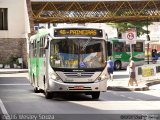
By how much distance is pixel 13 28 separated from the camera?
59688 mm

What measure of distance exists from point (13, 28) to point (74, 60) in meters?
38.1

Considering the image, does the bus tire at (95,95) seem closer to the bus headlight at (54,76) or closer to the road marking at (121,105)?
the road marking at (121,105)

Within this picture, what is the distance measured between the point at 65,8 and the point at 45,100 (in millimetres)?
43169

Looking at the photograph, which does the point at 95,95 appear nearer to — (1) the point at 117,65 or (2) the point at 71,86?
(2) the point at 71,86

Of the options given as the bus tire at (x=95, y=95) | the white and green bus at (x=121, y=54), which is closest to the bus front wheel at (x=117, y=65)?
the white and green bus at (x=121, y=54)

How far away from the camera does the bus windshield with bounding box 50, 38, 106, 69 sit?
72.7 feet

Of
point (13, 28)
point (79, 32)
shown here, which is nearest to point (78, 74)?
point (79, 32)

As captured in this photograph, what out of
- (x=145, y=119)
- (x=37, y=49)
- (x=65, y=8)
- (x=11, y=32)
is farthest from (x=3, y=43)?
(x=145, y=119)

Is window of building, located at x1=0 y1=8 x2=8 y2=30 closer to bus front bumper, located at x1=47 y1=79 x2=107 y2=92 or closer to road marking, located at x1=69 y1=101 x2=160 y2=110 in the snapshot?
bus front bumper, located at x1=47 y1=79 x2=107 y2=92

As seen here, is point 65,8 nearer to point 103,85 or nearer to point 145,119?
point 103,85

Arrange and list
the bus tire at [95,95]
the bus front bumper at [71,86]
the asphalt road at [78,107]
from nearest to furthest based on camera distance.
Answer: the asphalt road at [78,107], the bus front bumper at [71,86], the bus tire at [95,95]

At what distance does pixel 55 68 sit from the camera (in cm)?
2205

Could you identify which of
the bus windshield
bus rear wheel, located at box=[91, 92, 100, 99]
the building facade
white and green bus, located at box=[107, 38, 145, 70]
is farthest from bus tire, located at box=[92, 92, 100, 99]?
the building facade

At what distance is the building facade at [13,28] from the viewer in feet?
194
